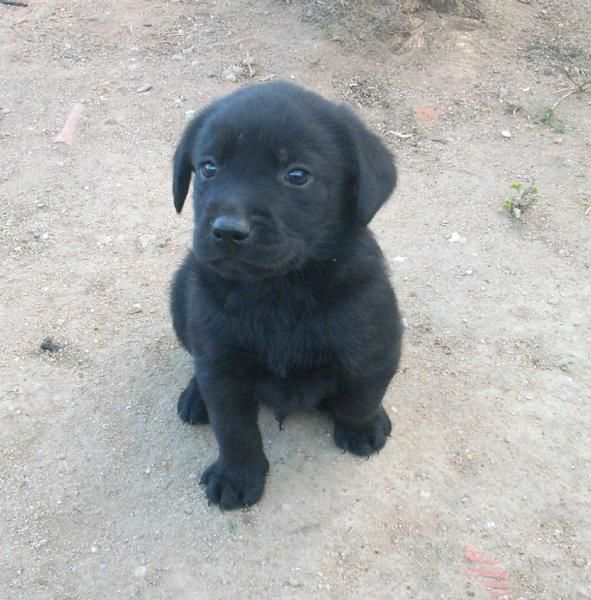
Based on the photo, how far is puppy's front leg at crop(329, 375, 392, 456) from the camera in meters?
2.74

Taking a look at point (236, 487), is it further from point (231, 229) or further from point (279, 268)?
point (231, 229)

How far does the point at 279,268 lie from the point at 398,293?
1582mm

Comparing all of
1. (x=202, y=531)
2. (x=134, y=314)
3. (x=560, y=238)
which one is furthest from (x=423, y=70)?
(x=202, y=531)

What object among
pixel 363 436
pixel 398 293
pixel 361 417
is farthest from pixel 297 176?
pixel 398 293

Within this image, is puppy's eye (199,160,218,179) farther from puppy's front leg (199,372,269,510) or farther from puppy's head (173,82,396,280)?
puppy's front leg (199,372,269,510)

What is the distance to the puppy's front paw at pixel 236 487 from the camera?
9.20ft

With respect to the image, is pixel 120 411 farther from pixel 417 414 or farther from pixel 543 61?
pixel 543 61

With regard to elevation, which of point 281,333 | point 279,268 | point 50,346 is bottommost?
point 50,346

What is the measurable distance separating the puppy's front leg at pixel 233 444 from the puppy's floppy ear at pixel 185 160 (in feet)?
2.21

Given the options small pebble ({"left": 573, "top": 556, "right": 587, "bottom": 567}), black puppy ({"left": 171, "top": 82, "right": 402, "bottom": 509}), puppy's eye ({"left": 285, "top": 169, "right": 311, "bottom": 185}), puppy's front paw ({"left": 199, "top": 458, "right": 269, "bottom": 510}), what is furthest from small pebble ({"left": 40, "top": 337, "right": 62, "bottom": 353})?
small pebble ({"left": 573, "top": 556, "right": 587, "bottom": 567})

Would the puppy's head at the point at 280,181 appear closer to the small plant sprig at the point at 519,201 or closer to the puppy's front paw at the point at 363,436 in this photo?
the puppy's front paw at the point at 363,436

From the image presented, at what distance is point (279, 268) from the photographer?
236 cm

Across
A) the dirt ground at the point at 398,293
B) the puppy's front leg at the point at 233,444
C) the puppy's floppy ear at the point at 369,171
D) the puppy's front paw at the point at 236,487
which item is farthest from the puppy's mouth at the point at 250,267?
the dirt ground at the point at 398,293

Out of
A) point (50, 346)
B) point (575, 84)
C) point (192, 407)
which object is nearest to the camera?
point (192, 407)
